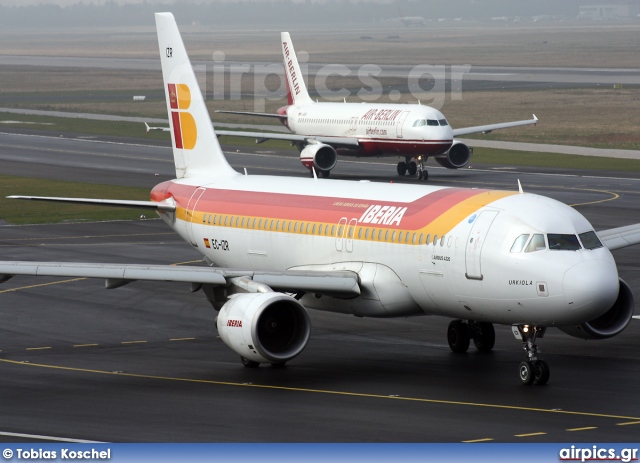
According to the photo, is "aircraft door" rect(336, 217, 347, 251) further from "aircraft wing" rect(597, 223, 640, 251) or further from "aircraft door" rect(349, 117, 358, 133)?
"aircraft door" rect(349, 117, 358, 133)

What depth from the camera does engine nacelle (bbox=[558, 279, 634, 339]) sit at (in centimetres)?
3131

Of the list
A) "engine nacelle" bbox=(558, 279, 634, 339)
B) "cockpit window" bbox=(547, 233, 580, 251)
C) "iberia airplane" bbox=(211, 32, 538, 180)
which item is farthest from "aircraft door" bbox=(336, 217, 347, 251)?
"iberia airplane" bbox=(211, 32, 538, 180)

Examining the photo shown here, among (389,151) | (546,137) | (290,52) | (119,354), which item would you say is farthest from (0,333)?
(546,137)

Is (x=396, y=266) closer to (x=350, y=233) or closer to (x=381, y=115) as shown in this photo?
(x=350, y=233)

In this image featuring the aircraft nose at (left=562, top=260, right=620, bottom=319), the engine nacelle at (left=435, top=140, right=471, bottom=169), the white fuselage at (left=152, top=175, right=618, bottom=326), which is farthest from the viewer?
the engine nacelle at (left=435, top=140, right=471, bottom=169)

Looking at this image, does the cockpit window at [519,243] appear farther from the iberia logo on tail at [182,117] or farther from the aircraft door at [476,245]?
the iberia logo on tail at [182,117]

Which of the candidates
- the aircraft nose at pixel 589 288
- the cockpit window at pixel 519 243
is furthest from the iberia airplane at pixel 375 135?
the aircraft nose at pixel 589 288

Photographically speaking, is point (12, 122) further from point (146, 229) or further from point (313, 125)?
point (146, 229)

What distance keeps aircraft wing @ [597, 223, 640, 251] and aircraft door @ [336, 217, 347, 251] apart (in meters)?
7.07

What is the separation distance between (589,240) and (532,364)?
3137mm

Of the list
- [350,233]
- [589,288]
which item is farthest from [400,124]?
[589,288]

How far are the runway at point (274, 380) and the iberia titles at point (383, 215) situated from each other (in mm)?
3521

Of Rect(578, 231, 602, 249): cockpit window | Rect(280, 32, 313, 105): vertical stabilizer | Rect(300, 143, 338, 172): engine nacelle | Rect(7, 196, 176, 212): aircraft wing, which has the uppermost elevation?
Rect(280, 32, 313, 105): vertical stabilizer

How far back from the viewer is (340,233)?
33781 millimetres
